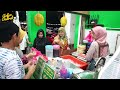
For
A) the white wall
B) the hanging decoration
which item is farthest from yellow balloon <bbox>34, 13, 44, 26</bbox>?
the white wall

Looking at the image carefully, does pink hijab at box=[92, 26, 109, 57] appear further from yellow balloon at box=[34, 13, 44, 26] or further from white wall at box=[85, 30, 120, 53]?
yellow balloon at box=[34, 13, 44, 26]

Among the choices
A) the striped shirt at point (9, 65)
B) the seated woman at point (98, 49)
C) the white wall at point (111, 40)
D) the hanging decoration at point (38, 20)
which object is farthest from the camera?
the hanging decoration at point (38, 20)

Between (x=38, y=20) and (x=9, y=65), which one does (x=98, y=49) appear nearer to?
(x=9, y=65)

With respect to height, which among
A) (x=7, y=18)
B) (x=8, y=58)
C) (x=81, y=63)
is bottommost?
(x=81, y=63)

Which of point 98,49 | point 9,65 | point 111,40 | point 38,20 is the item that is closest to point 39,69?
point 9,65

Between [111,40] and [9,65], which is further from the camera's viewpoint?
[111,40]

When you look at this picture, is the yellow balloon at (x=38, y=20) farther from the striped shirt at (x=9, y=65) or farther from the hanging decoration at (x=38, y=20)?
the striped shirt at (x=9, y=65)

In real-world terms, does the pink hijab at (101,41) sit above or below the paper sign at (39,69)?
above

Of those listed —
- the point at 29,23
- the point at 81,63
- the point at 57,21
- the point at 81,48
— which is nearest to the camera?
the point at 81,63

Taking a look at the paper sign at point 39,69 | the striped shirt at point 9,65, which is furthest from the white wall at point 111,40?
the striped shirt at point 9,65
